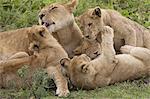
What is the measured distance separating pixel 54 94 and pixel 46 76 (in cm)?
25

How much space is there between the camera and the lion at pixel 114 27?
26.5 ft

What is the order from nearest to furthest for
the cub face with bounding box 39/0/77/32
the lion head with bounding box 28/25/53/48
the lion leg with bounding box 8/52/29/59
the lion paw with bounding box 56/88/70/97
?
the lion paw with bounding box 56/88/70/97, the lion leg with bounding box 8/52/29/59, the lion head with bounding box 28/25/53/48, the cub face with bounding box 39/0/77/32

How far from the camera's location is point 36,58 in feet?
23.4

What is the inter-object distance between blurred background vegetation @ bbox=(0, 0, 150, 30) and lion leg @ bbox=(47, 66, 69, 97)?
2.14 metres

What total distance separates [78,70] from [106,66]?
442 millimetres

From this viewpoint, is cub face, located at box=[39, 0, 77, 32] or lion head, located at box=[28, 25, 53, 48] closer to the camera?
lion head, located at box=[28, 25, 53, 48]

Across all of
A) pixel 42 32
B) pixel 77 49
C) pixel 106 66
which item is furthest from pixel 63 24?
pixel 106 66

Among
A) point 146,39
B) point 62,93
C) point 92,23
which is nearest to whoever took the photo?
point 62,93

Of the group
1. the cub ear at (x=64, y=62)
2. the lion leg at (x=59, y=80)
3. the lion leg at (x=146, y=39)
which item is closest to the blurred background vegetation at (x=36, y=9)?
the lion leg at (x=146, y=39)

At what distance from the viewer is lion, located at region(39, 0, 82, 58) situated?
7.81 metres

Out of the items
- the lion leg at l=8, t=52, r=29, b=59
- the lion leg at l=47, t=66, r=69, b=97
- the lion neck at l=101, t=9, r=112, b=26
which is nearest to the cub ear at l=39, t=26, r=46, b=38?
the lion leg at l=8, t=52, r=29, b=59

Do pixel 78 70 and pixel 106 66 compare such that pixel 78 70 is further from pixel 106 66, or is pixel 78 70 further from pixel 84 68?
pixel 106 66

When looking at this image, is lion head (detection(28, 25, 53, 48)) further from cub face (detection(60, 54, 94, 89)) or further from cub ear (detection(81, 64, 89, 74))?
cub ear (detection(81, 64, 89, 74))

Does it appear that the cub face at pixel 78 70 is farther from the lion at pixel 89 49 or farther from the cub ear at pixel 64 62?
the lion at pixel 89 49
